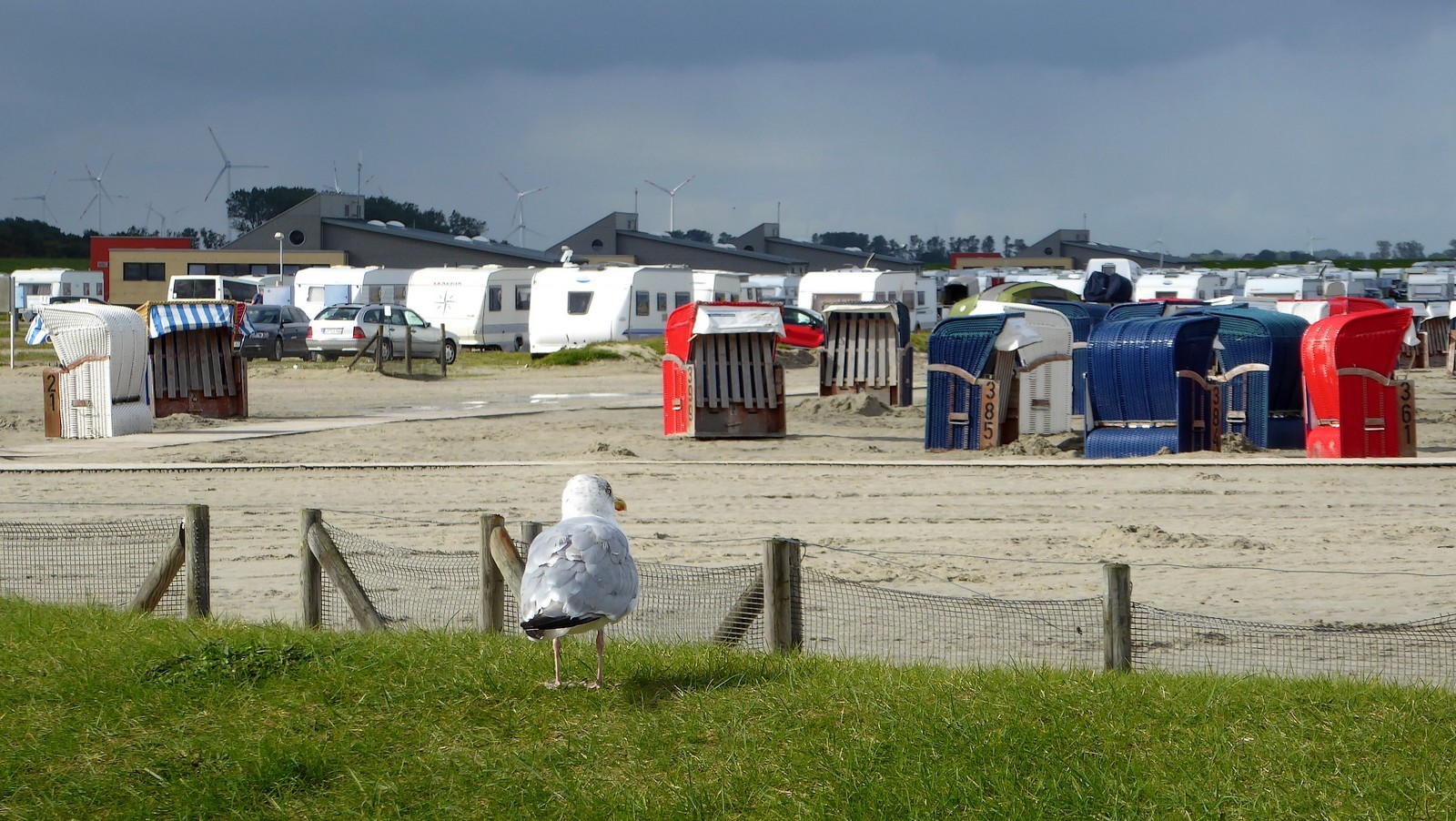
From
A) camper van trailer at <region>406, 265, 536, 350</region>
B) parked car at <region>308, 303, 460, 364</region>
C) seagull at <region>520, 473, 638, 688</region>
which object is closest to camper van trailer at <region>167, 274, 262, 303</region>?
camper van trailer at <region>406, 265, 536, 350</region>

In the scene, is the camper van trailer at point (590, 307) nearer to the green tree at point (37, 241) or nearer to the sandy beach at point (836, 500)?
the sandy beach at point (836, 500)

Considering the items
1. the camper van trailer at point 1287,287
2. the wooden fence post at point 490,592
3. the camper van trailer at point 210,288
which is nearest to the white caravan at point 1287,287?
the camper van trailer at point 1287,287

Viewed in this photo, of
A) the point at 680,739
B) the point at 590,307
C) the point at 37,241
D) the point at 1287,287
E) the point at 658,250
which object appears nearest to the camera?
the point at 680,739

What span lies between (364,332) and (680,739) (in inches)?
1242

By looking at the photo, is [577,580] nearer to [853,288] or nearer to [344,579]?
[344,579]

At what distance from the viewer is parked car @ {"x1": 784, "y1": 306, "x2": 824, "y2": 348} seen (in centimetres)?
3988

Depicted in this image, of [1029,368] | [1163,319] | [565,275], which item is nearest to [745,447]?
[1029,368]

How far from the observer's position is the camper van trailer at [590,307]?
40.1m

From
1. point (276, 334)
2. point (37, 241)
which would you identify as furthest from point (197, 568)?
point (37, 241)

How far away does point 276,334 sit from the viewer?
122 ft

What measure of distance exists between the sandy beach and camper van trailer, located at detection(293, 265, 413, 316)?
21411mm

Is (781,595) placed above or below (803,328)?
below

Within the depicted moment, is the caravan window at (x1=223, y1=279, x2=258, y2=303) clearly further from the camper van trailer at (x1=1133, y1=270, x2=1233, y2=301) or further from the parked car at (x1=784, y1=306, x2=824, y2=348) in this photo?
the camper van trailer at (x1=1133, y1=270, x2=1233, y2=301)

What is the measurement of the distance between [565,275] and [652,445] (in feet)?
72.9
